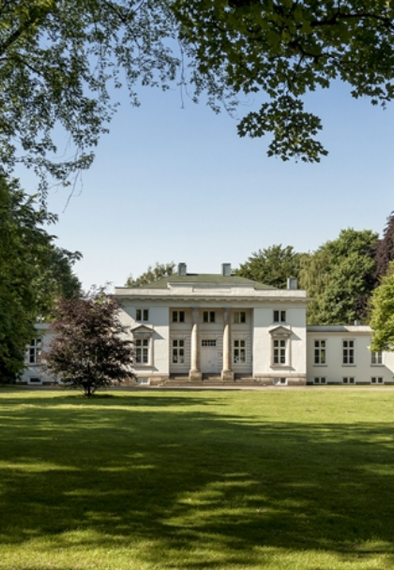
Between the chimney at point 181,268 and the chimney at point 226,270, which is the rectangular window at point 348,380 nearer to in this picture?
the chimney at point 226,270

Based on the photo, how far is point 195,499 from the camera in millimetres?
7500

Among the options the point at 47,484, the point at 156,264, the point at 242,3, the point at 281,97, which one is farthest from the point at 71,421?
the point at 156,264

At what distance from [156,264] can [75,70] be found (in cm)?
6049

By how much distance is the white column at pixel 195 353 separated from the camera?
4684 centimetres

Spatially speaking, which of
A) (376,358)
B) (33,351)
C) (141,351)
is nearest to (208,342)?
(141,351)

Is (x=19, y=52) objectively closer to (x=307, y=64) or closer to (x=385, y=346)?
(x=307, y=64)

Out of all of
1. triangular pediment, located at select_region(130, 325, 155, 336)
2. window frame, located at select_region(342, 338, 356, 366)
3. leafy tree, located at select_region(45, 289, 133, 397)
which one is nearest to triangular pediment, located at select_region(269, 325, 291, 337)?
window frame, located at select_region(342, 338, 356, 366)

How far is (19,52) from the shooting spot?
1116cm

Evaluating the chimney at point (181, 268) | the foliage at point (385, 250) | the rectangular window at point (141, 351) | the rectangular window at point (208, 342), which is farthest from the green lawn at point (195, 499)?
the foliage at point (385, 250)

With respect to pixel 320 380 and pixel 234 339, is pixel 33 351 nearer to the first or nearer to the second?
pixel 234 339

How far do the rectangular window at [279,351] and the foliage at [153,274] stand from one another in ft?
83.0

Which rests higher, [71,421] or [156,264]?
[156,264]

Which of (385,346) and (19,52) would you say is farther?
(385,346)

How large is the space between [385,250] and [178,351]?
20922 mm
